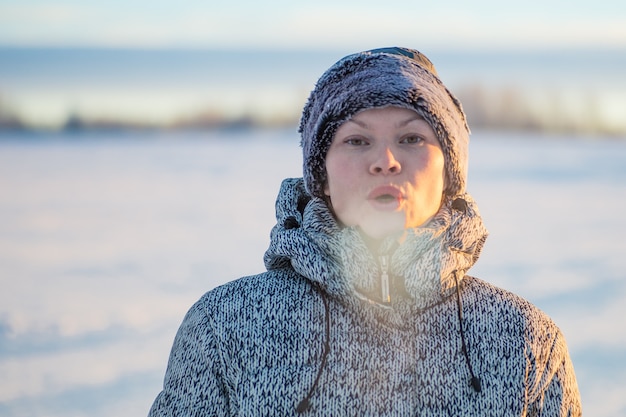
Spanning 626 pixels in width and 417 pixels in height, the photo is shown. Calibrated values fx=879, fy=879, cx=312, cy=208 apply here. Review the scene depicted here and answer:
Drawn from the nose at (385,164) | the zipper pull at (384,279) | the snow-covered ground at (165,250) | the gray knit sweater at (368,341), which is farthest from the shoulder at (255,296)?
the snow-covered ground at (165,250)

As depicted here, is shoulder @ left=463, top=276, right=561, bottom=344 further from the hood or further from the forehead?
the forehead

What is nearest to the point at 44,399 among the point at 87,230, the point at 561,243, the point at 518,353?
the point at 518,353

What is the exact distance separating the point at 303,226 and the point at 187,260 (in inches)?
111

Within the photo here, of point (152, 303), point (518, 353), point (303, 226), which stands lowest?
point (518, 353)

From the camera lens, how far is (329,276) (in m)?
1.68

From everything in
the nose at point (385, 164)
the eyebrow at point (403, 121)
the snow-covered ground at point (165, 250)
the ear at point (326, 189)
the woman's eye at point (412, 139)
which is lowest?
the nose at point (385, 164)

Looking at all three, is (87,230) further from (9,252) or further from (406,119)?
(406,119)

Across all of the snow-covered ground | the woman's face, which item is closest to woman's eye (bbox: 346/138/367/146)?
the woman's face

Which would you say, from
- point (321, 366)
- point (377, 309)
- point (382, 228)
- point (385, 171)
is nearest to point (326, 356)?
point (321, 366)

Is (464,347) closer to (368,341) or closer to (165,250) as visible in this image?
(368,341)

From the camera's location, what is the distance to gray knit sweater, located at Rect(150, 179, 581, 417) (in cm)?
165

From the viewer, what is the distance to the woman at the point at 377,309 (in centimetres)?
165

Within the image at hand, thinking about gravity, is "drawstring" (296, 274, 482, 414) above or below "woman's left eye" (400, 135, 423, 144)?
below

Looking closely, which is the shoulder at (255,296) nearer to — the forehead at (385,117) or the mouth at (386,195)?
the mouth at (386,195)
